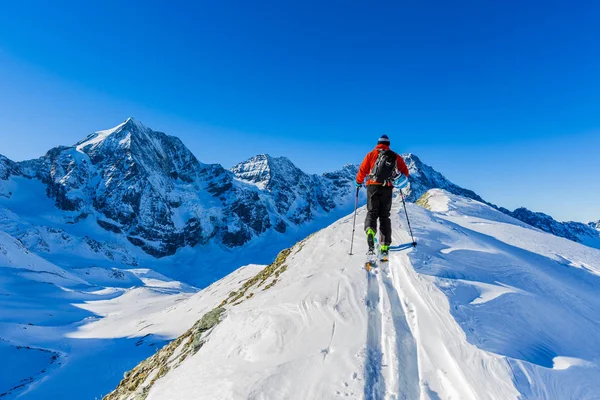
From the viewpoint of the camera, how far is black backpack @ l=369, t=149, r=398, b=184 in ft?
27.9

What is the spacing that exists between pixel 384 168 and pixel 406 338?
15.4 feet

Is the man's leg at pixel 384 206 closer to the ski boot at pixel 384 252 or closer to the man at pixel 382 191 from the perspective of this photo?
the man at pixel 382 191

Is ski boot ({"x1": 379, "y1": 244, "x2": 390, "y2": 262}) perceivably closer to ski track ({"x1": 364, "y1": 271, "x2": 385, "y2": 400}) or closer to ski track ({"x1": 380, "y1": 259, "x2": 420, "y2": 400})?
ski track ({"x1": 364, "y1": 271, "x2": 385, "y2": 400})

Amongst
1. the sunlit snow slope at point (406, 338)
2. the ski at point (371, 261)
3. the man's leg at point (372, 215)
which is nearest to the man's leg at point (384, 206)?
the man's leg at point (372, 215)

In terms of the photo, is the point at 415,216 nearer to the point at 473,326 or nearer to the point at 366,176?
the point at 366,176

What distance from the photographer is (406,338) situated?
4949mm

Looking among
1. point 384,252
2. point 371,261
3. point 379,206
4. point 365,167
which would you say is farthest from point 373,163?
point 371,261

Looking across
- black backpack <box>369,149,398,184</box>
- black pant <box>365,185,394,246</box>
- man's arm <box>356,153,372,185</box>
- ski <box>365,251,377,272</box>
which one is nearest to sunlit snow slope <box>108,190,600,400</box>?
ski <box>365,251,377,272</box>

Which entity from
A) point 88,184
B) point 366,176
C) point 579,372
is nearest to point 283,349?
point 579,372

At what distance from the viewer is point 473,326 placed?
15.6 feet

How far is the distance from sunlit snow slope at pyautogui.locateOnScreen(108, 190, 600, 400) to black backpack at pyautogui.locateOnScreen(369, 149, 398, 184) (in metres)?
1.92

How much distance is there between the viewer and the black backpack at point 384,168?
8492 millimetres

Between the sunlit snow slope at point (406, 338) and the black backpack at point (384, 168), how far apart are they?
6.31 ft

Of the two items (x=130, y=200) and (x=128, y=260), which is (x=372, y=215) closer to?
(x=128, y=260)
